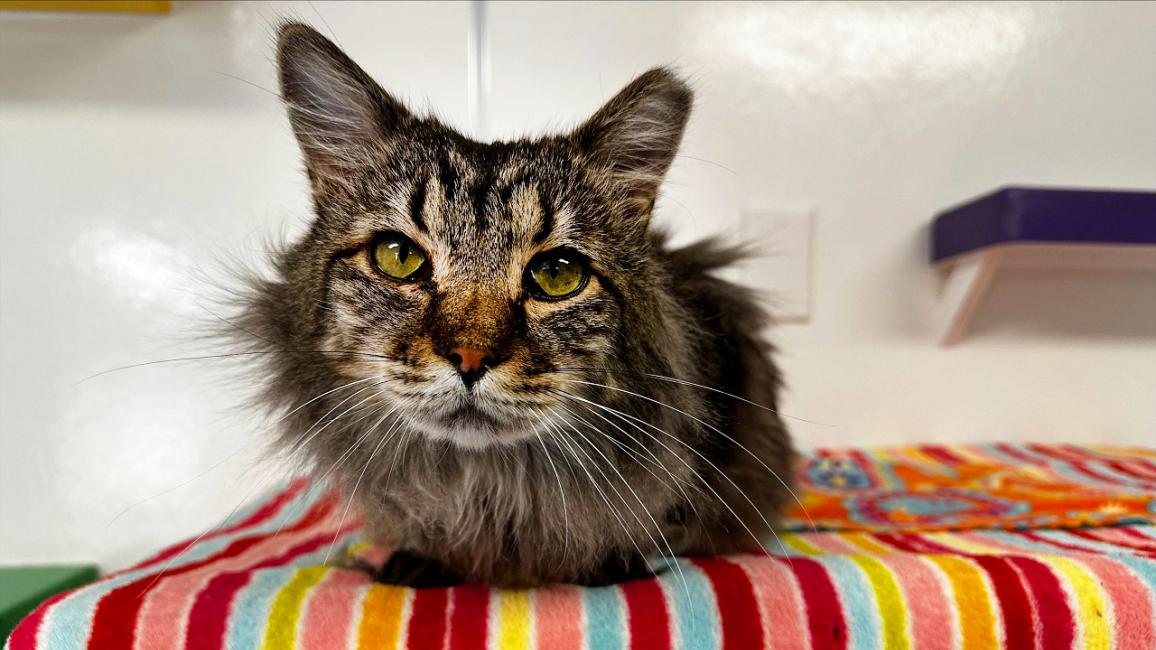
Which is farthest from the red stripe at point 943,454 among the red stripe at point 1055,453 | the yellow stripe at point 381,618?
the yellow stripe at point 381,618

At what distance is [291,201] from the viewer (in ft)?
4.54

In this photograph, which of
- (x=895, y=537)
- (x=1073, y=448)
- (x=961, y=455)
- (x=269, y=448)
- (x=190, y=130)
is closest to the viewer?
(x=269, y=448)

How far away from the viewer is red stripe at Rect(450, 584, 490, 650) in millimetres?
720

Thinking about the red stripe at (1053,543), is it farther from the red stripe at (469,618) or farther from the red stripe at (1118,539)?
the red stripe at (469,618)

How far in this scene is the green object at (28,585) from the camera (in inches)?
41.4

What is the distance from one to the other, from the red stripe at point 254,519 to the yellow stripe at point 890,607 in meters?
0.76

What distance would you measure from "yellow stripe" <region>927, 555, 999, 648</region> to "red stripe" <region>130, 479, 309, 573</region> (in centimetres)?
85

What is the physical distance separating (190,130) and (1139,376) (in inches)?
75.8

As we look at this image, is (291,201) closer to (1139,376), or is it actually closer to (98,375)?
(98,375)

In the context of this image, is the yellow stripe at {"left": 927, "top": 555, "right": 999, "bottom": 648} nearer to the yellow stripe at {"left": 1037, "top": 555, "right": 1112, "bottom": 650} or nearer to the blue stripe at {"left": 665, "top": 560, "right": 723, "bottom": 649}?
the yellow stripe at {"left": 1037, "top": 555, "right": 1112, "bottom": 650}

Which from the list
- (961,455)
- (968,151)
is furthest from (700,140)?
(961,455)

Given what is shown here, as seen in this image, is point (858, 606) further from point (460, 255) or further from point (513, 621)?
Answer: point (460, 255)

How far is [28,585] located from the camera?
3.82 ft

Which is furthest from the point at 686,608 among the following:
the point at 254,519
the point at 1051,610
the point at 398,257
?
→ the point at 254,519
